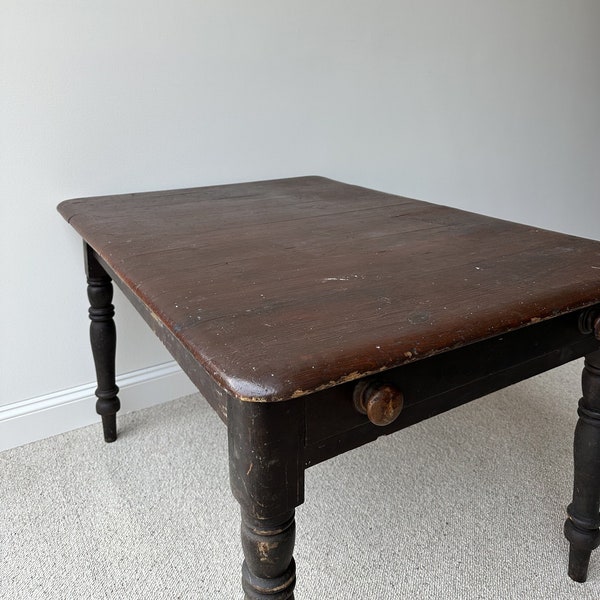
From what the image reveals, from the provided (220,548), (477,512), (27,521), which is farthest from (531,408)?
(27,521)

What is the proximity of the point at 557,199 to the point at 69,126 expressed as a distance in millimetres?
1871

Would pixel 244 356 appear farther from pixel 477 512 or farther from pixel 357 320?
pixel 477 512

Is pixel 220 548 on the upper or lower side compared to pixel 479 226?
lower

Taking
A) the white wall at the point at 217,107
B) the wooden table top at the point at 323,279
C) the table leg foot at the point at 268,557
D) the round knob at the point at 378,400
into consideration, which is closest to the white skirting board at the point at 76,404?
the white wall at the point at 217,107

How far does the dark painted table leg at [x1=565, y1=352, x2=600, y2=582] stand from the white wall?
0.96m

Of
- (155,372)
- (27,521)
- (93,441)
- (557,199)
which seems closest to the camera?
(27,521)

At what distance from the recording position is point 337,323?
0.65 m

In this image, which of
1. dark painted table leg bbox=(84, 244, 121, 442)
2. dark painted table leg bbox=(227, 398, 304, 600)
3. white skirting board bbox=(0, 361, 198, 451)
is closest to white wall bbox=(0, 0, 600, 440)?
white skirting board bbox=(0, 361, 198, 451)

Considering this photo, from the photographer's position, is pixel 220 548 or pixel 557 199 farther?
pixel 557 199

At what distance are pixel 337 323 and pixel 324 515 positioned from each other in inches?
27.4

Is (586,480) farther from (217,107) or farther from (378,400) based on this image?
(217,107)

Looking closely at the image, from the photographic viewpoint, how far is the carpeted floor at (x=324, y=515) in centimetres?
106

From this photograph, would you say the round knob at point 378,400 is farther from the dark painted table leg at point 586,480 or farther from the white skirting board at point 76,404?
the white skirting board at point 76,404

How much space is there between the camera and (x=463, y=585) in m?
1.05
